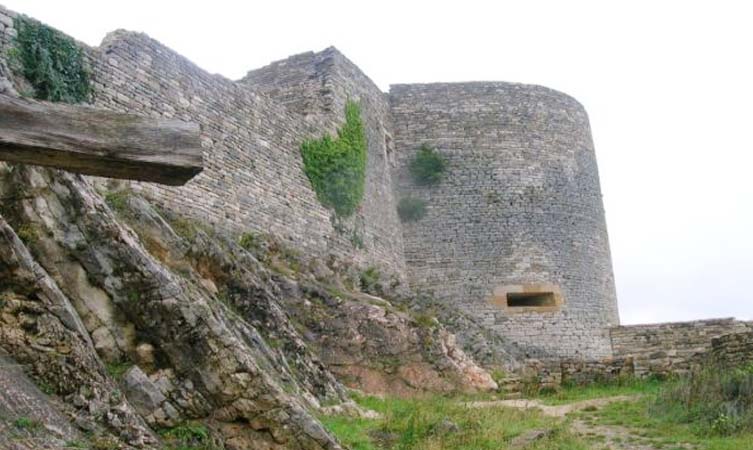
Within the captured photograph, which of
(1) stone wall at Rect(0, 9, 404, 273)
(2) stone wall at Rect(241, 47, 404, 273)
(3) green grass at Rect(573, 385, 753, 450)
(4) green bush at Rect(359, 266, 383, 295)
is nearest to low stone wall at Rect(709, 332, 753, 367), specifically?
(3) green grass at Rect(573, 385, 753, 450)

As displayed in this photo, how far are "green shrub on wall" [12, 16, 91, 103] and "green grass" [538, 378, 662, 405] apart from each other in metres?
7.68

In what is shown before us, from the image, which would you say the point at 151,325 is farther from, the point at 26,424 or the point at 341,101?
the point at 341,101

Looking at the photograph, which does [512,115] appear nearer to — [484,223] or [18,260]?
[484,223]

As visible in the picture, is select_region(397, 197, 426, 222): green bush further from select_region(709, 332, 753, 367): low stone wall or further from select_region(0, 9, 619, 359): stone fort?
select_region(709, 332, 753, 367): low stone wall

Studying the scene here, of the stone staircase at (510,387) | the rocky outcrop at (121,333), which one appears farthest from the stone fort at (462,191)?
the rocky outcrop at (121,333)

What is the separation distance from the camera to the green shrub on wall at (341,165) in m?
16.1

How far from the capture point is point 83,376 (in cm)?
564

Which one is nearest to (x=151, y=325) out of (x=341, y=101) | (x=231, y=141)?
(x=231, y=141)

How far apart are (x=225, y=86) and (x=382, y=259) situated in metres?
5.75

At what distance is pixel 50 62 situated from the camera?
10.5m

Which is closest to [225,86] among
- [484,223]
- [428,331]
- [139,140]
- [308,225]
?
[308,225]

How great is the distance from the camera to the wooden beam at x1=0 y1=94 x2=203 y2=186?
355 cm

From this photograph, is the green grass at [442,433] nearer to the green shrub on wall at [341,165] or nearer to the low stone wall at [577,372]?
the low stone wall at [577,372]

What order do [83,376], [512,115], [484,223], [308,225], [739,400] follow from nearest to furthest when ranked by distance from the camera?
[83,376], [739,400], [308,225], [484,223], [512,115]
